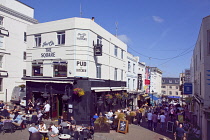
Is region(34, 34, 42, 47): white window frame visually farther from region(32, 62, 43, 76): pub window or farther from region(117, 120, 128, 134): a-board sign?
region(117, 120, 128, 134): a-board sign

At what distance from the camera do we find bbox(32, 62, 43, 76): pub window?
2057cm

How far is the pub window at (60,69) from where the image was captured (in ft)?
62.7

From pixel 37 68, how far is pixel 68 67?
4238mm

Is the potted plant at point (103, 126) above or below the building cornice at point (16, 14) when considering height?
below

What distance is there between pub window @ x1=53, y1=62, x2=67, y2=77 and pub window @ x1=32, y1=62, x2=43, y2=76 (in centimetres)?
188

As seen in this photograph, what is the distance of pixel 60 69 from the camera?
19375 millimetres

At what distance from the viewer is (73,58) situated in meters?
18.6

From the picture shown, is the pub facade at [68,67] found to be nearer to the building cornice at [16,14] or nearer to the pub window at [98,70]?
the pub window at [98,70]

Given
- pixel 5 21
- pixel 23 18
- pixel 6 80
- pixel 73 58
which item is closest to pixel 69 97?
pixel 73 58

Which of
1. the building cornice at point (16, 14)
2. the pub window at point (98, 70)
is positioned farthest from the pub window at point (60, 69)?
the building cornice at point (16, 14)

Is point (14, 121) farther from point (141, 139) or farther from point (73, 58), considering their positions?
point (141, 139)

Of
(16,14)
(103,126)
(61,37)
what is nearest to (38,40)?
(61,37)

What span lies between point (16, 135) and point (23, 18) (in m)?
21.3

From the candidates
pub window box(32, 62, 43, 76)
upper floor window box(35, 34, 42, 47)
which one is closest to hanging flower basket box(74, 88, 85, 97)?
pub window box(32, 62, 43, 76)
